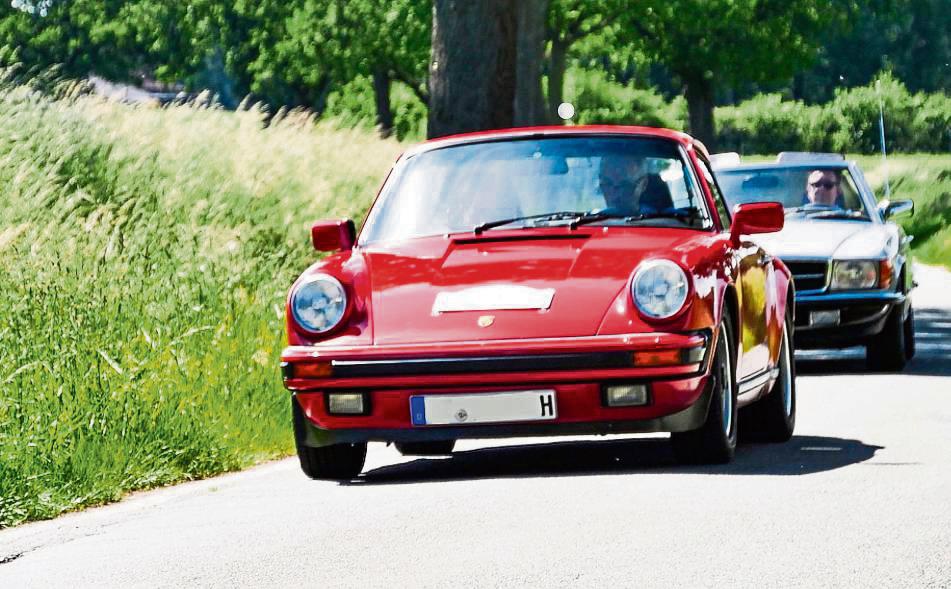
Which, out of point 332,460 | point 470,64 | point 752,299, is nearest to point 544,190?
point 752,299

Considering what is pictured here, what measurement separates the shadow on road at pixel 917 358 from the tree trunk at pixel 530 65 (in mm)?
16441

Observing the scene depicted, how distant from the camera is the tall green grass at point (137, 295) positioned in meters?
9.88

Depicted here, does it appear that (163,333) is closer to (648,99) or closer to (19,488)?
(19,488)

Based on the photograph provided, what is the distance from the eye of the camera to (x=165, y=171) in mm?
17750

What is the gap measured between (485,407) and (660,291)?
840mm

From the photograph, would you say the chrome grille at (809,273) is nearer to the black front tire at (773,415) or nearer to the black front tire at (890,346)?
the black front tire at (890,346)

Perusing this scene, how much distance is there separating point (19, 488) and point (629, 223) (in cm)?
285

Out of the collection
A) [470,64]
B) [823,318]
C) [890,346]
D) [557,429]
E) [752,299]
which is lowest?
[890,346]

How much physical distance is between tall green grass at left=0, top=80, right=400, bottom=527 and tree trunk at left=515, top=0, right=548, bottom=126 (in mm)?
15761

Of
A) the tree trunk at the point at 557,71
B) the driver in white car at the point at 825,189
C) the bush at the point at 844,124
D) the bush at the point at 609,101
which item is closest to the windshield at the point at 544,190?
the driver in white car at the point at 825,189

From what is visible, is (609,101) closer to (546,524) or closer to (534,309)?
(534,309)

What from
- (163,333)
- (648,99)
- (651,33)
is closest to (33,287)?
(163,333)

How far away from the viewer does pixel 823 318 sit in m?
14.7

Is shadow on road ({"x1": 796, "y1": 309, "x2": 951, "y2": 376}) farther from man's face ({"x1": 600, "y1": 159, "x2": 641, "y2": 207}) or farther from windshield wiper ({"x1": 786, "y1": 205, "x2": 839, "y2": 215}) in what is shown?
man's face ({"x1": 600, "y1": 159, "x2": 641, "y2": 207})
